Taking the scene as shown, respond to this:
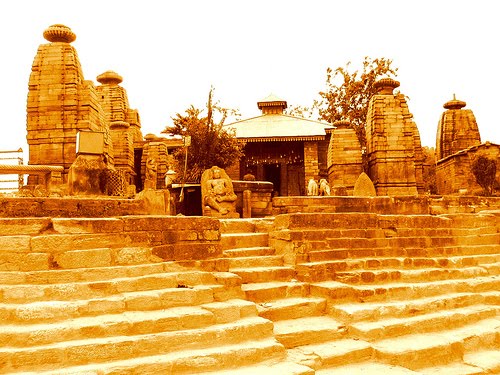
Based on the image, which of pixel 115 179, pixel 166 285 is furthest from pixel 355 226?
pixel 115 179

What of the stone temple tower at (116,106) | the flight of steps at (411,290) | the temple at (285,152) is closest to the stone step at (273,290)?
the flight of steps at (411,290)

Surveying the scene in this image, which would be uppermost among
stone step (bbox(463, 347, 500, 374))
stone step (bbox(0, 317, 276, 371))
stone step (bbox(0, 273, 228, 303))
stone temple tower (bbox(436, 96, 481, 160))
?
stone temple tower (bbox(436, 96, 481, 160))

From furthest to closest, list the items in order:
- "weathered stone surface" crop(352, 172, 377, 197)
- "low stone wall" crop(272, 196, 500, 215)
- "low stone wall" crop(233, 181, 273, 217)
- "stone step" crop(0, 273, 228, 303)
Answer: "weathered stone surface" crop(352, 172, 377, 197), "low stone wall" crop(233, 181, 273, 217), "low stone wall" crop(272, 196, 500, 215), "stone step" crop(0, 273, 228, 303)

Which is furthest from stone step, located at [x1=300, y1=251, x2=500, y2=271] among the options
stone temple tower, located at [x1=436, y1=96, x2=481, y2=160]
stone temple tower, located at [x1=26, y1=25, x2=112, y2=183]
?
stone temple tower, located at [x1=436, y1=96, x2=481, y2=160]

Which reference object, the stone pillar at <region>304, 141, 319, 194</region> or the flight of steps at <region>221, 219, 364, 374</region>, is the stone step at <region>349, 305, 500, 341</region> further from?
the stone pillar at <region>304, 141, 319, 194</region>

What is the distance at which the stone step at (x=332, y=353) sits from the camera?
3.68m

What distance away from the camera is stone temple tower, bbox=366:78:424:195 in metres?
11.8

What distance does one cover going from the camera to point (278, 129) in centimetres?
2164

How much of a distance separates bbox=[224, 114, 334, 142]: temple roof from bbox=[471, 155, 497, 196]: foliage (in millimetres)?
7524

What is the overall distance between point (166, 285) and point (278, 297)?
4.16ft

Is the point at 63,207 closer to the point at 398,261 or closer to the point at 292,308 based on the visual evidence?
the point at 292,308

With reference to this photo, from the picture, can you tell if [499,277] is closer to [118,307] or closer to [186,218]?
[186,218]

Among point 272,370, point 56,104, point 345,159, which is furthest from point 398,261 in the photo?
point 56,104

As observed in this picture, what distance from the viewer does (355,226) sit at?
5.93 meters
